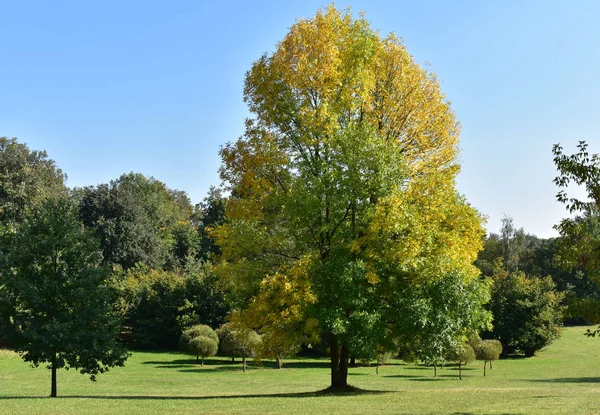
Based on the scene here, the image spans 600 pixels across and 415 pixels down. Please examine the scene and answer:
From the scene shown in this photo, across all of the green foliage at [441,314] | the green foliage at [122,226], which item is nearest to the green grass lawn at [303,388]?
the green foliage at [441,314]

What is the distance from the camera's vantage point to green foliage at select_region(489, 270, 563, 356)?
188ft

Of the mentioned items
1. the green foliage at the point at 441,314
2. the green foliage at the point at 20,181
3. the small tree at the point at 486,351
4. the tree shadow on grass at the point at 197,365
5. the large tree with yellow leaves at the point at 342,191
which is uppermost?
the green foliage at the point at 20,181

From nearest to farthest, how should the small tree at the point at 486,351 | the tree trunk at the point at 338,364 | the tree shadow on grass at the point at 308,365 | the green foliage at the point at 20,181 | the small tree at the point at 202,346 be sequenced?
the tree trunk at the point at 338,364 → the small tree at the point at 486,351 → the small tree at the point at 202,346 → the tree shadow on grass at the point at 308,365 → the green foliage at the point at 20,181

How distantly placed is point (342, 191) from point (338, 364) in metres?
7.28

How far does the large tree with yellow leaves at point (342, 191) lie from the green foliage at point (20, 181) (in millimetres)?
44207

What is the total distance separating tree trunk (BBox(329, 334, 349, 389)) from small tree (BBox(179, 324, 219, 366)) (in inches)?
888

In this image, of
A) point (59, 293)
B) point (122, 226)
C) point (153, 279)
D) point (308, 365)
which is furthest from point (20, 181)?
point (59, 293)

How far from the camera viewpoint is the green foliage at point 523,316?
57.2 metres

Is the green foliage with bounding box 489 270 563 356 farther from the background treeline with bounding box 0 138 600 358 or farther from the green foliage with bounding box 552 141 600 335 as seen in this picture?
the green foliage with bounding box 552 141 600 335

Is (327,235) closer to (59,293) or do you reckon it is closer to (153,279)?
(59,293)

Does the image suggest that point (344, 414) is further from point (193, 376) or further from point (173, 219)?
point (173, 219)

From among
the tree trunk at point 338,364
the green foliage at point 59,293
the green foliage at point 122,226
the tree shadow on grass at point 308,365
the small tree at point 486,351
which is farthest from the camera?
the green foliage at point 122,226

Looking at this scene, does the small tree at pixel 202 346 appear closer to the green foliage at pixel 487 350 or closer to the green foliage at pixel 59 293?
the green foliage at pixel 487 350

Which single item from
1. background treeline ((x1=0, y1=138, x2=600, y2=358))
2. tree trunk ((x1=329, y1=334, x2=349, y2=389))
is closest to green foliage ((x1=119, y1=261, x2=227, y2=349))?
background treeline ((x1=0, y1=138, x2=600, y2=358))
